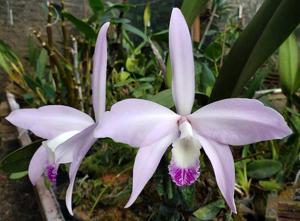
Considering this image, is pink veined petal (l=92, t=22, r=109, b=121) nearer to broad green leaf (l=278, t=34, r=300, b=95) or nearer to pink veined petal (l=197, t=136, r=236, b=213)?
pink veined petal (l=197, t=136, r=236, b=213)

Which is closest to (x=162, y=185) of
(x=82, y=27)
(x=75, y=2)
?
(x=82, y=27)

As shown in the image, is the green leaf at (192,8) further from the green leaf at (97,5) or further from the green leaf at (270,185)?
the green leaf at (97,5)

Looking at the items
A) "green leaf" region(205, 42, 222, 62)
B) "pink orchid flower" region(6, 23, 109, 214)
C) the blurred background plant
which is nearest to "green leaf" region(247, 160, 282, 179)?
the blurred background plant

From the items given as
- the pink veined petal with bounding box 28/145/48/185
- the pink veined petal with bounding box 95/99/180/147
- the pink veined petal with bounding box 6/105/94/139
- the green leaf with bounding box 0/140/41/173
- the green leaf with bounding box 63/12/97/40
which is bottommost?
the green leaf with bounding box 0/140/41/173

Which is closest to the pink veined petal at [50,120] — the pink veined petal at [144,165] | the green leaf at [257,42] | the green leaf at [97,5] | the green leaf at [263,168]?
the pink veined petal at [144,165]

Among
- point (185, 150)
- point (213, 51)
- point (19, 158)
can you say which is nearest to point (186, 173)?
point (185, 150)
